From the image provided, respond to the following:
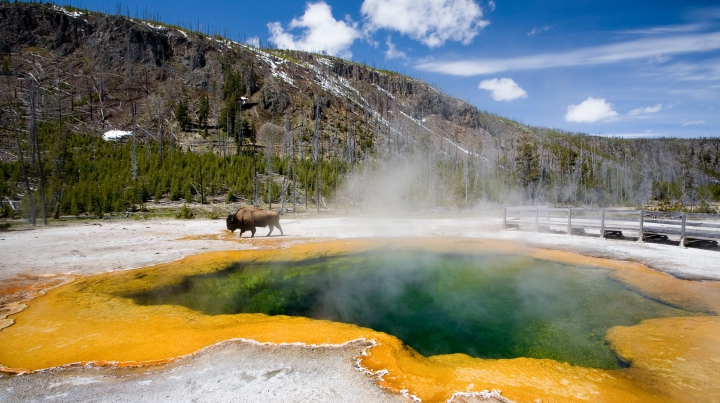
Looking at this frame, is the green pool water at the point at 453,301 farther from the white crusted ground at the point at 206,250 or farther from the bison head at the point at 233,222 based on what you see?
the bison head at the point at 233,222

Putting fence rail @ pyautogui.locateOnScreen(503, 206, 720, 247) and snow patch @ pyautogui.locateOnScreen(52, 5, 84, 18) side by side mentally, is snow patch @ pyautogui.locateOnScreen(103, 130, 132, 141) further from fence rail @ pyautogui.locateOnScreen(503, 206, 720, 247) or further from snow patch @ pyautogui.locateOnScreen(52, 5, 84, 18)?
fence rail @ pyautogui.locateOnScreen(503, 206, 720, 247)

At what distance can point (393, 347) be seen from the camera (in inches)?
215

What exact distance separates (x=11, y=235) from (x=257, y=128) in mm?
58971

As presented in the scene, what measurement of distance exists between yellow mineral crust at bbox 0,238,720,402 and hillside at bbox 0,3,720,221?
23602mm

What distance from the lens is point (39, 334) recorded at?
565 cm

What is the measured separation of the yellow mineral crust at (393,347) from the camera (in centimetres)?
432

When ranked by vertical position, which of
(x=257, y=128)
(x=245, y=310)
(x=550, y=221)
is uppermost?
(x=257, y=128)

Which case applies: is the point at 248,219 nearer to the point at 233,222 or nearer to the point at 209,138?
the point at 233,222

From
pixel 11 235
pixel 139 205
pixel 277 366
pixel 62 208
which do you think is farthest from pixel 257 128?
pixel 277 366

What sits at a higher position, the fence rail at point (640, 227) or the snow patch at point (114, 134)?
the snow patch at point (114, 134)

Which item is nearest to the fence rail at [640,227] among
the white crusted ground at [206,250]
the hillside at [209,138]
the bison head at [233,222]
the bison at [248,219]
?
the white crusted ground at [206,250]

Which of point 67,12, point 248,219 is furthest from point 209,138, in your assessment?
point 67,12

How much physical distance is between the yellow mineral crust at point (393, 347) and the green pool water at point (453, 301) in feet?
1.74

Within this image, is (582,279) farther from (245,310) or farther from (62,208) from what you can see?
(62,208)
